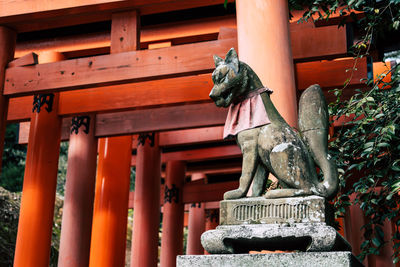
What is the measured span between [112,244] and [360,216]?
504 cm

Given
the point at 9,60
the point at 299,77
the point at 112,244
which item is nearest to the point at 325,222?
the point at 299,77

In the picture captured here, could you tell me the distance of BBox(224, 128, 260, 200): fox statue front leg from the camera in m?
2.42

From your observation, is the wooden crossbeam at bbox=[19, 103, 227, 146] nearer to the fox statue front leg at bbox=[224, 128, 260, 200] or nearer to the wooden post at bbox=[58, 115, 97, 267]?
the wooden post at bbox=[58, 115, 97, 267]

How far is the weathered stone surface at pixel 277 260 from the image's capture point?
2055 mm

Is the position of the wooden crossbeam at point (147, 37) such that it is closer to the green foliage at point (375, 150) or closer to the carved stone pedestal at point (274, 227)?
the green foliage at point (375, 150)

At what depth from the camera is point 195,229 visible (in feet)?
43.3

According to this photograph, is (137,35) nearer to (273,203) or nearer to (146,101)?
(146,101)

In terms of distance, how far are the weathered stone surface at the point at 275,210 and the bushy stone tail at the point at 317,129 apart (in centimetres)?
20

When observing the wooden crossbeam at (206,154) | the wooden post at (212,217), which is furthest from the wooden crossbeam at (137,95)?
the wooden post at (212,217)

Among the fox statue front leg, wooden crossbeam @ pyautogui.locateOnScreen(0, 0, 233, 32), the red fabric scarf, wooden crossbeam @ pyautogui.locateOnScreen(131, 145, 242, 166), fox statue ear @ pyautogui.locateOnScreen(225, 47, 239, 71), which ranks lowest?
the fox statue front leg

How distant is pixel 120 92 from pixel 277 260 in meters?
4.85

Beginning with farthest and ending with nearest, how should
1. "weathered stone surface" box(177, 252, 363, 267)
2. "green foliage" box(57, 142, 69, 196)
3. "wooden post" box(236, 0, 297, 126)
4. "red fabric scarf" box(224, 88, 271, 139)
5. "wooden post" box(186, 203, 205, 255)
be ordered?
"green foliage" box(57, 142, 69, 196), "wooden post" box(186, 203, 205, 255), "wooden post" box(236, 0, 297, 126), "red fabric scarf" box(224, 88, 271, 139), "weathered stone surface" box(177, 252, 363, 267)

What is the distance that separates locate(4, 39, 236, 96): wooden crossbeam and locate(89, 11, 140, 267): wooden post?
2616 millimetres

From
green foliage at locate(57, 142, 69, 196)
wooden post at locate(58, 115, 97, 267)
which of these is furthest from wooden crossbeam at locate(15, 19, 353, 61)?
green foliage at locate(57, 142, 69, 196)
